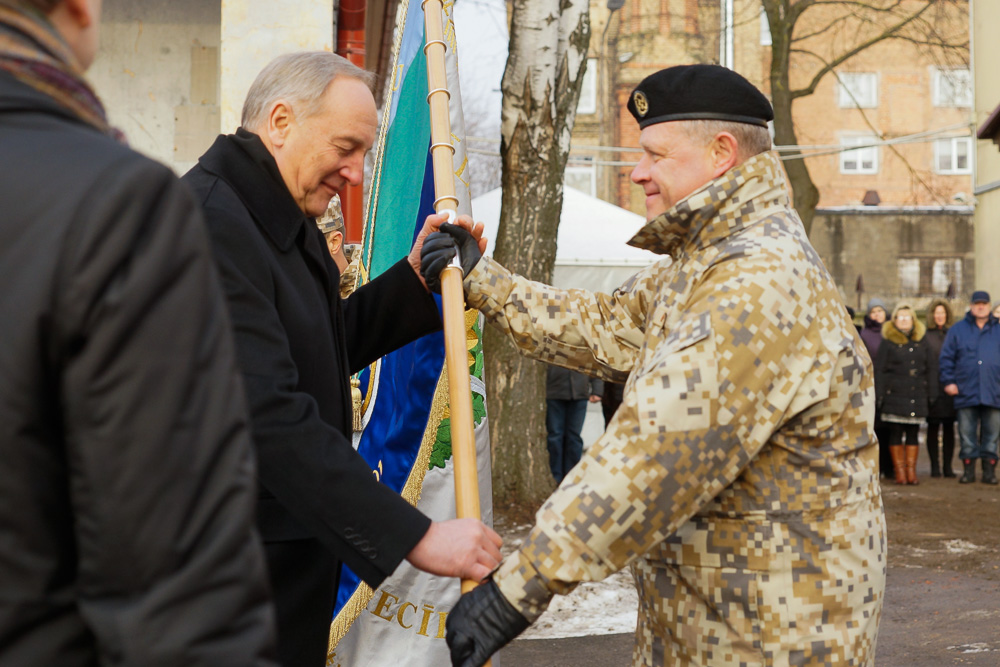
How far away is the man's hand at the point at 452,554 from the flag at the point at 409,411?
94 cm

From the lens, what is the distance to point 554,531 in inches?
76.5

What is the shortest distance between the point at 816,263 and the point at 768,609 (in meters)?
0.74

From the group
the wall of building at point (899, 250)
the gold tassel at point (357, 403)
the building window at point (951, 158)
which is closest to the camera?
the gold tassel at point (357, 403)

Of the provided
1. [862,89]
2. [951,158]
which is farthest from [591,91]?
[951,158]

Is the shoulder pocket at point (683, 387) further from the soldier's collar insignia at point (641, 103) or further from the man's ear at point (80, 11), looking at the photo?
the man's ear at point (80, 11)

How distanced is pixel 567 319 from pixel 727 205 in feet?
2.30

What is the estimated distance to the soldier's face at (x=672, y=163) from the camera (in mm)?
2328

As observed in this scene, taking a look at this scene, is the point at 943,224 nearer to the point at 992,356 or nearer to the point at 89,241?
the point at 992,356

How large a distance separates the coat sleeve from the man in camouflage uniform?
22 cm

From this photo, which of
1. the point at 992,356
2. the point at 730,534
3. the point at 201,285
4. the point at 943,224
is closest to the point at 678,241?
the point at 730,534

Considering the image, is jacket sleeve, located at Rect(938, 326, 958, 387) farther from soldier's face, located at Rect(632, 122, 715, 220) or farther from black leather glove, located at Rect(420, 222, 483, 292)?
soldier's face, located at Rect(632, 122, 715, 220)

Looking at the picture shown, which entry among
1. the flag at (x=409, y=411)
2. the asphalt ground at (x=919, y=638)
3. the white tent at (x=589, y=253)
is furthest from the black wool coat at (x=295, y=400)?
the white tent at (x=589, y=253)

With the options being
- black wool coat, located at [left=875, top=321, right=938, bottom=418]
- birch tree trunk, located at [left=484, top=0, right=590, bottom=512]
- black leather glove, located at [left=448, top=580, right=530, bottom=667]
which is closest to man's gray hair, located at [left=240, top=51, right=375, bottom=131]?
black leather glove, located at [left=448, top=580, right=530, bottom=667]

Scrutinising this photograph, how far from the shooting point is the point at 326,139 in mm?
2477
